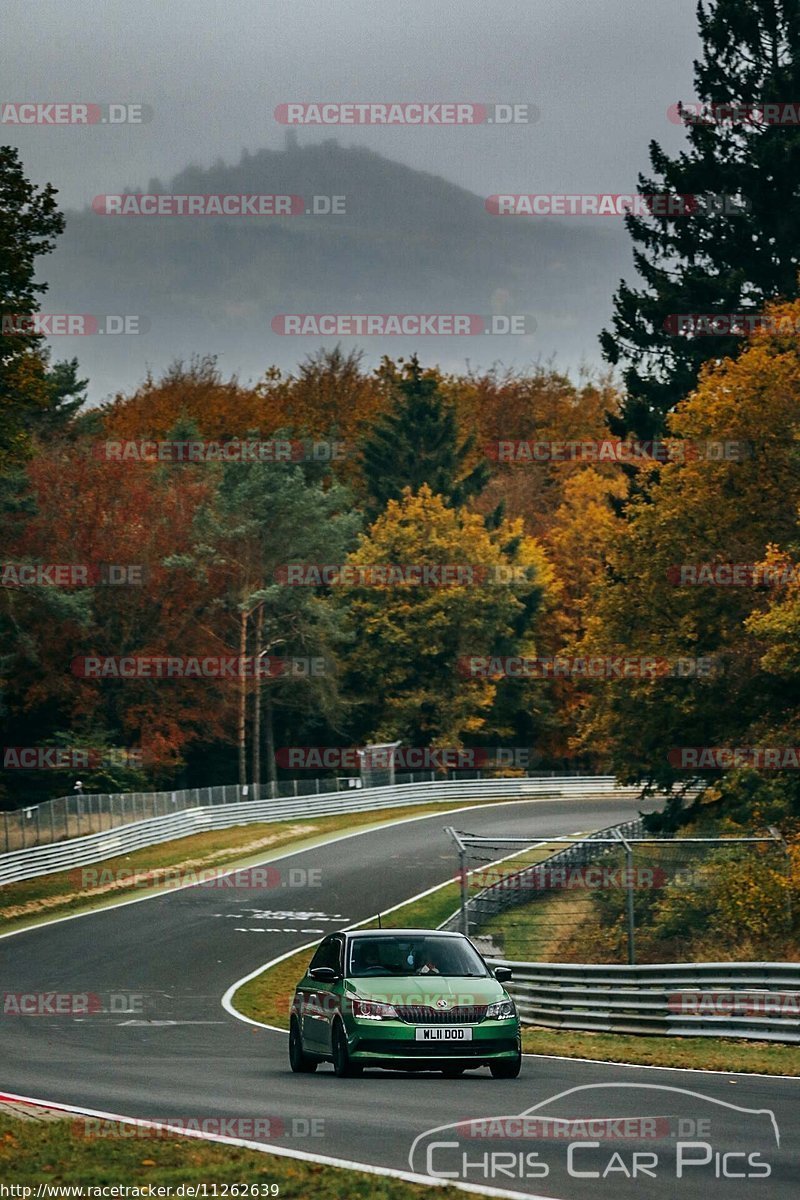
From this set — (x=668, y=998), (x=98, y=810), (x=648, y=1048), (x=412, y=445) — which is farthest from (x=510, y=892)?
(x=412, y=445)

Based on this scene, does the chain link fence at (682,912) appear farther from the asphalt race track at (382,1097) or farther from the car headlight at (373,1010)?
the car headlight at (373,1010)

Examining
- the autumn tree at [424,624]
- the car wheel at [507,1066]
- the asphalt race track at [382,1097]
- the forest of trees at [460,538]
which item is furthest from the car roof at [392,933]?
the autumn tree at [424,624]

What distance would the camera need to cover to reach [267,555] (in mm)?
83125

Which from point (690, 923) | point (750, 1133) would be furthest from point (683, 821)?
point (750, 1133)

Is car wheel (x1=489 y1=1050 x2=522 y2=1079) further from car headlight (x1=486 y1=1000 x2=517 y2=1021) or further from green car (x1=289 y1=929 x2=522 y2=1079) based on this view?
car headlight (x1=486 y1=1000 x2=517 y2=1021)

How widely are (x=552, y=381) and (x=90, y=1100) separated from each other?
104369mm

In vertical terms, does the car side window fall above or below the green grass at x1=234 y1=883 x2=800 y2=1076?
above

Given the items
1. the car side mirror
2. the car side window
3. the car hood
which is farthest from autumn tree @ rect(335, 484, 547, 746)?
the car hood

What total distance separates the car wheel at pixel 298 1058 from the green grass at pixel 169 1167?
593 cm

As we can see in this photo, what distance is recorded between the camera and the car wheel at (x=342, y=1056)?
16656 mm

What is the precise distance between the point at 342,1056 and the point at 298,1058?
5.02ft

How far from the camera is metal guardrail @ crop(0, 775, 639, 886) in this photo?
5103cm

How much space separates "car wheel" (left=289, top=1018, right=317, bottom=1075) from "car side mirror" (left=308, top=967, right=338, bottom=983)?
0.83 m

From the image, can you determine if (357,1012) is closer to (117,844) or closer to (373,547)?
(117,844)
